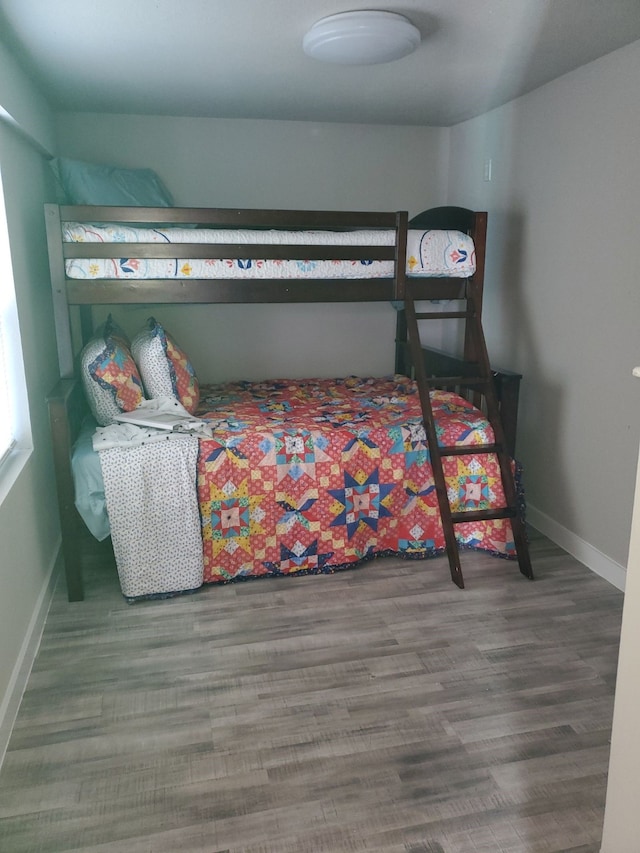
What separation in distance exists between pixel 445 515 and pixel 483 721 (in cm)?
106

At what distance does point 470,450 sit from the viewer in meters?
3.05

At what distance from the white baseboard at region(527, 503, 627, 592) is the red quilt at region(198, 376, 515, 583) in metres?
0.30

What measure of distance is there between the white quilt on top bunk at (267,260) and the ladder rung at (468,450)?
0.81 metres

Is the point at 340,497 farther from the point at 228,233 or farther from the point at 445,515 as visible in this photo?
the point at 228,233

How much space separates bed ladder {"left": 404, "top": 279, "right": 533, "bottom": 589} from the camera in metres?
2.97

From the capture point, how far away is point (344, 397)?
12.2 ft

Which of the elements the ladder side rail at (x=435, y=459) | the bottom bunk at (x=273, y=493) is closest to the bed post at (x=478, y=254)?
the ladder side rail at (x=435, y=459)

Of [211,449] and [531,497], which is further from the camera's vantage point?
[531,497]

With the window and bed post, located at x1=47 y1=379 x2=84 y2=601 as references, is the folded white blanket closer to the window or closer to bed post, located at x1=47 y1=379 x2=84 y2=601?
bed post, located at x1=47 y1=379 x2=84 y2=601

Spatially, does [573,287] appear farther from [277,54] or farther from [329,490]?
[277,54]

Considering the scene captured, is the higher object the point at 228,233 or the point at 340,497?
the point at 228,233

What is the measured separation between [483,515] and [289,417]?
3.32 feet

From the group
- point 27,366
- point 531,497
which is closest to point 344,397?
point 531,497

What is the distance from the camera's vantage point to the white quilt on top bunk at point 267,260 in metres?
2.81
